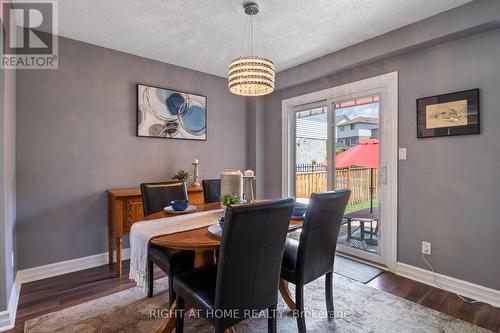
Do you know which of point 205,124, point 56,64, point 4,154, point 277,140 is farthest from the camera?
point 277,140

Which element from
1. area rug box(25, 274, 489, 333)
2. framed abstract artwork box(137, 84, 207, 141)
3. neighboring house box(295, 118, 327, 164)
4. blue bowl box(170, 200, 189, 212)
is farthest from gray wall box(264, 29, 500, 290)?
framed abstract artwork box(137, 84, 207, 141)

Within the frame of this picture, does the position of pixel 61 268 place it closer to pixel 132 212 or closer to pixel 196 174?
pixel 132 212

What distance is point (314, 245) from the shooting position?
68.1 inches

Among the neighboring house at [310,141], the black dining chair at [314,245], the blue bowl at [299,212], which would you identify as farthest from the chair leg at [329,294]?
the neighboring house at [310,141]

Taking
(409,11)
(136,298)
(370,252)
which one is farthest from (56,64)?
(370,252)

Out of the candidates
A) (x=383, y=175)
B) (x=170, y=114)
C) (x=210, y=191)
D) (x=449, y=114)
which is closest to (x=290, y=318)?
(x=210, y=191)

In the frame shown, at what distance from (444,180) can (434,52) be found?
1230 mm

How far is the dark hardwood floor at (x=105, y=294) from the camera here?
201cm

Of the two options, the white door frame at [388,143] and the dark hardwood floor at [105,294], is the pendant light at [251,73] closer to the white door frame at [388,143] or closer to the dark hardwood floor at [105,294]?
the white door frame at [388,143]

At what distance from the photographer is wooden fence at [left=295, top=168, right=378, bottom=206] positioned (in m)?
3.19

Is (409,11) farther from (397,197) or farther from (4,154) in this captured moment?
(4,154)

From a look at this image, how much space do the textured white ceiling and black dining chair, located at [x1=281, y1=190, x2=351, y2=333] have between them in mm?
1664

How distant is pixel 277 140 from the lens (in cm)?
420

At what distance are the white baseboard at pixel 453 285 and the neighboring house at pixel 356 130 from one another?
4.77 ft
